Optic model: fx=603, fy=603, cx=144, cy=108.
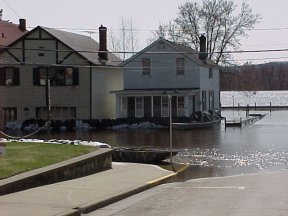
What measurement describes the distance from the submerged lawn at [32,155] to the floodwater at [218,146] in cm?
438

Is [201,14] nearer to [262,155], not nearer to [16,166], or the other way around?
[262,155]

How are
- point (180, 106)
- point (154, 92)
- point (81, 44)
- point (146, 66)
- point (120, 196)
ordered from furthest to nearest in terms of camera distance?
point (81, 44) < point (146, 66) < point (180, 106) < point (154, 92) < point (120, 196)

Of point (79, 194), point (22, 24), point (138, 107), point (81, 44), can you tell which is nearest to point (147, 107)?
point (138, 107)

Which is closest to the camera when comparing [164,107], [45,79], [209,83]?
[45,79]

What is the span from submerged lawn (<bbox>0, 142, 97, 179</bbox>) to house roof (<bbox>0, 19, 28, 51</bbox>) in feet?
126

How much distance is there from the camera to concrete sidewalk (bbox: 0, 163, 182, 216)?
12.0m

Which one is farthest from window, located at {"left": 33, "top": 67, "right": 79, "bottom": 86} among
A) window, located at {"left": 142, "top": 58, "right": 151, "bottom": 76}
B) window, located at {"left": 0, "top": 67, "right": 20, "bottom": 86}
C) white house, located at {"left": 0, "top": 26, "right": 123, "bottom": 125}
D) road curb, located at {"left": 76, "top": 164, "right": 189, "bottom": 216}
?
road curb, located at {"left": 76, "top": 164, "right": 189, "bottom": 216}

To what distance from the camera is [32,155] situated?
1886 cm

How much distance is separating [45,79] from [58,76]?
125 centimetres

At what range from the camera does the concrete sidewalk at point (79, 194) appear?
12.0 meters

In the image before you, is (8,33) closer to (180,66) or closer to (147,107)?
(147,107)

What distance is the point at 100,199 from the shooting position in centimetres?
1386

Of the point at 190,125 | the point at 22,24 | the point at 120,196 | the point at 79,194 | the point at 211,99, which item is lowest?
the point at 190,125

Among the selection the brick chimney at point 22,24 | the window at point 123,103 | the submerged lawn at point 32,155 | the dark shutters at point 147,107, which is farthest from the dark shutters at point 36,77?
the submerged lawn at point 32,155
